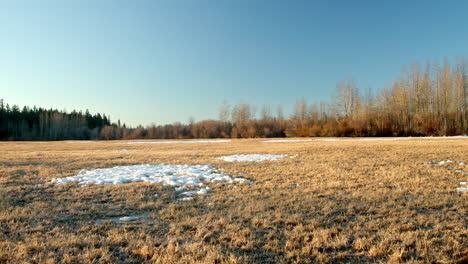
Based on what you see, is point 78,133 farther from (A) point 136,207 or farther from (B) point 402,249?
(B) point 402,249

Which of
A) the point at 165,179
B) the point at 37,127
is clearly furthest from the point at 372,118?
the point at 37,127

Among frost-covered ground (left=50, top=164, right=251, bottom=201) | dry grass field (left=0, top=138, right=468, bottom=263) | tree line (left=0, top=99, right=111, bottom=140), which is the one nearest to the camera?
dry grass field (left=0, top=138, right=468, bottom=263)

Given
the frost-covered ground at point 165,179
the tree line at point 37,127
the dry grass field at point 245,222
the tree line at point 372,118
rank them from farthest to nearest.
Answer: the tree line at point 37,127 < the tree line at point 372,118 < the frost-covered ground at point 165,179 < the dry grass field at point 245,222

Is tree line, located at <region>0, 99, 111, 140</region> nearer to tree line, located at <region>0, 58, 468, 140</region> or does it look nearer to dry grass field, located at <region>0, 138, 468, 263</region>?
tree line, located at <region>0, 58, 468, 140</region>

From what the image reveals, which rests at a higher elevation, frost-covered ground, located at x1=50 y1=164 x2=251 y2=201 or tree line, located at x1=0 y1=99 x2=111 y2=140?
tree line, located at x1=0 y1=99 x2=111 y2=140

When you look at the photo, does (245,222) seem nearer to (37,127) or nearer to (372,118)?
(372,118)

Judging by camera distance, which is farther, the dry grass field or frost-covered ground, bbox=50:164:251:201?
frost-covered ground, bbox=50:164:251:201

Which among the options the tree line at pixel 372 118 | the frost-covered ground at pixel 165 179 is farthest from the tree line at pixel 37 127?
the frost-covered ground at pixel 165 179

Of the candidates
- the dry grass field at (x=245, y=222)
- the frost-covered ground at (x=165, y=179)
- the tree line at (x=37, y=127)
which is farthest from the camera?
the tree line at (x=37, y=127)

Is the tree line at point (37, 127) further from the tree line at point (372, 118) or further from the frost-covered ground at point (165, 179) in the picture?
the frost-covered ground at point (165, 179)

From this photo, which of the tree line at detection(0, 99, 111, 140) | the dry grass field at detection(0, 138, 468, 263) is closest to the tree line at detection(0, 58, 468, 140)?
the tree line at detection(0, 99, 111, 140)

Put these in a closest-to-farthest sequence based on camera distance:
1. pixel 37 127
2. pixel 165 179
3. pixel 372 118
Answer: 1. pixel 165 179
2. pixel 372 118
3. pixel 37 127

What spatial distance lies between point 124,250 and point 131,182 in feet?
21.1

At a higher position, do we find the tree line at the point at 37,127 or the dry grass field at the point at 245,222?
the tree line at the point at 37,127
